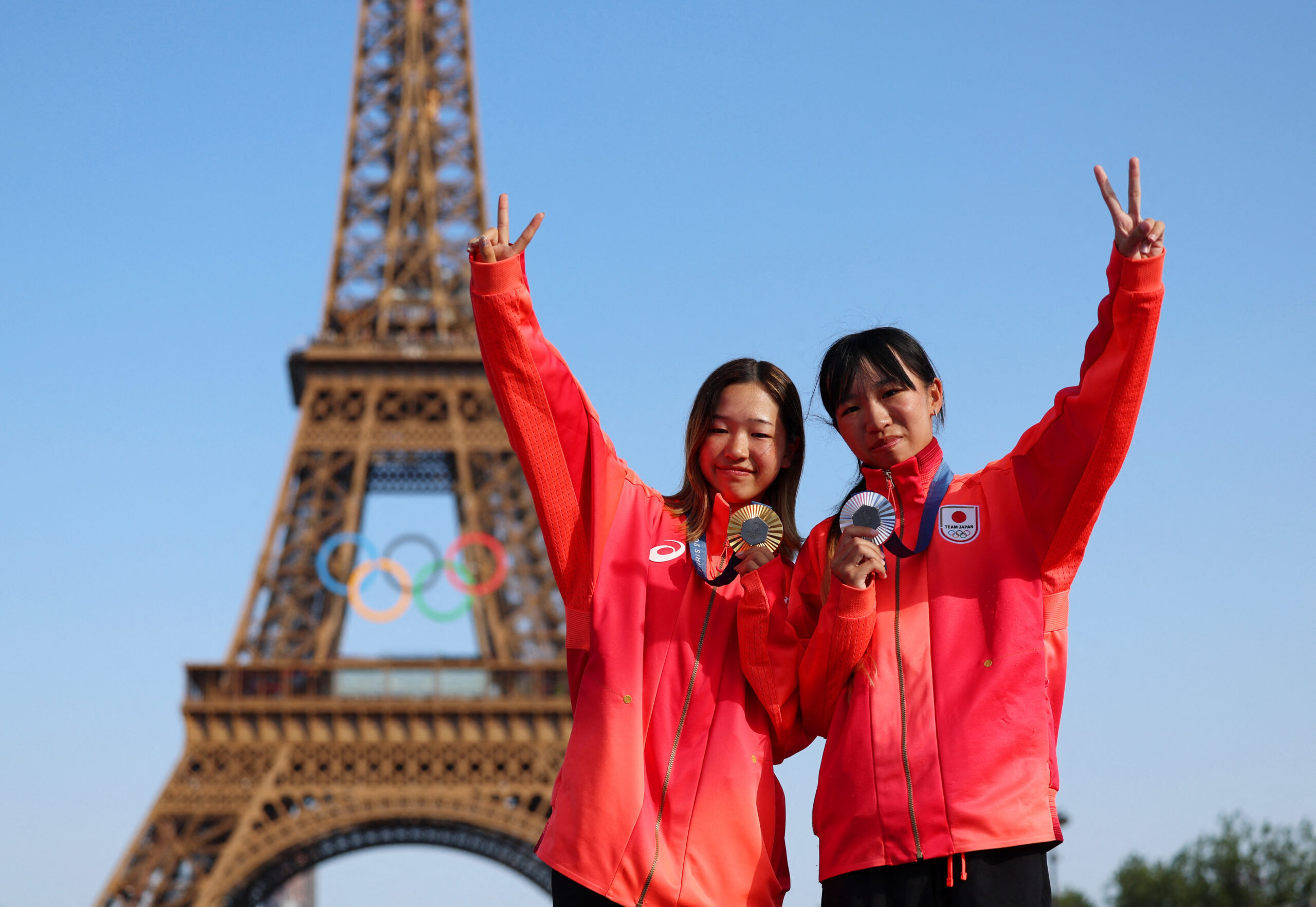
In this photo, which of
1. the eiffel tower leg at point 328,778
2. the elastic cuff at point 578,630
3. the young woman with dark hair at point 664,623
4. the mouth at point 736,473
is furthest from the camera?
the eiffel tower leg at point 328,778

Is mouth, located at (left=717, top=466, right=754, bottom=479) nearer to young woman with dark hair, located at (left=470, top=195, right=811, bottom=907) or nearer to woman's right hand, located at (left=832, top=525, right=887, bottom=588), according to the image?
young woman with dark hair, located at (left=470, top=195, right=811, bottom=907)

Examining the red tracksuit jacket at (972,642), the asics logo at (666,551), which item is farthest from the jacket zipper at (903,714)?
the asics logo at (666,551)

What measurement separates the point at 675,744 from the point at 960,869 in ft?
2.53

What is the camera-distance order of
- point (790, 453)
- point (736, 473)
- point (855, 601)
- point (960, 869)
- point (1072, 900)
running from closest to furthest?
point (960, 869), point (855, 601), point (736, 473), point (790, 453), point (1072, 900)

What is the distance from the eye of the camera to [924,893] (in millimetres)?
3438

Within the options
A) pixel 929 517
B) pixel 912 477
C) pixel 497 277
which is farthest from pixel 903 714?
pixel 497 277

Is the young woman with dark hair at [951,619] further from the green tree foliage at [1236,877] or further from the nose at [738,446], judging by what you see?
the green tree foliage at [1236,877]

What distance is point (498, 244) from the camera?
12.6ft

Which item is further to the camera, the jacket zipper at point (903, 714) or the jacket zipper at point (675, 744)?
the jacket zipper at point (675, 744)

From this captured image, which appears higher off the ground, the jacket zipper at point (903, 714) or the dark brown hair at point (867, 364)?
the dark brown hair at point (867, 364)

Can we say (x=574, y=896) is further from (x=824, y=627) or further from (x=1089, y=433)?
(x=1089, y=433)

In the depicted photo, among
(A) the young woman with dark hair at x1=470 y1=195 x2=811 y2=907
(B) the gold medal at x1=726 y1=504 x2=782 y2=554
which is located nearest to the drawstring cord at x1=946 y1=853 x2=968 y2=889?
(A) the young woman with dark hair at x1=470 y1=195 x2=811 y2=907

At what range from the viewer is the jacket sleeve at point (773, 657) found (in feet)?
12.2

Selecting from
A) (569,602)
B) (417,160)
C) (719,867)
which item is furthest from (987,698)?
Result: (417,160)
